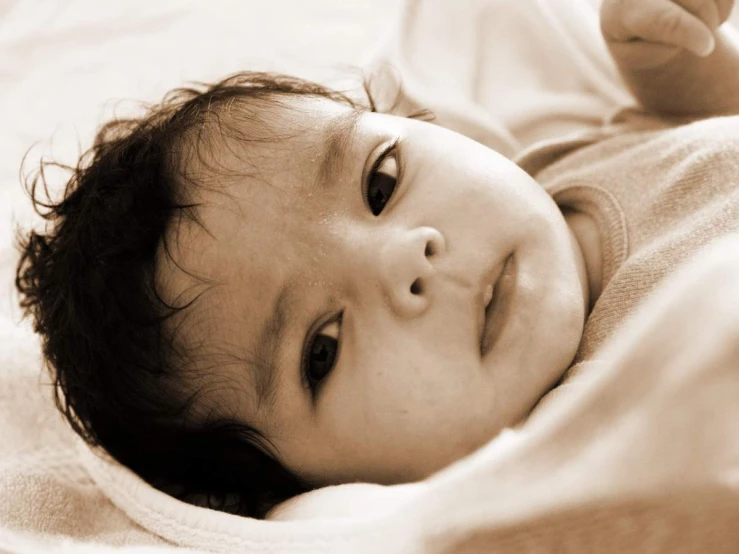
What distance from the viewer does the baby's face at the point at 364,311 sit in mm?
657

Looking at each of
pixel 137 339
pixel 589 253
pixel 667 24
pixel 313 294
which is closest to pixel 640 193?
pixel 589 253

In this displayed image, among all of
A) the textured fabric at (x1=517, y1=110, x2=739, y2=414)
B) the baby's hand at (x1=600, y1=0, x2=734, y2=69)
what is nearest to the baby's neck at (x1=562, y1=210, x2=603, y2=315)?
the textured fabric at (x1=517, y1=110, x2=739, y2=414)

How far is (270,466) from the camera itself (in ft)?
2.37

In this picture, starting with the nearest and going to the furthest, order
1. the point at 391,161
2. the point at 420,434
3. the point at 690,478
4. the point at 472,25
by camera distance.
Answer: the point at 690,478, the point at 420,434, the point at 391,161, the point at 472,25

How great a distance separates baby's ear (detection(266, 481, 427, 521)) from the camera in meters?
0.54

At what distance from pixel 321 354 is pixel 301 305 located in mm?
57

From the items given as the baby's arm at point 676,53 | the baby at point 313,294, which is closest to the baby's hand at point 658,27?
the baby's arm at point 676,53

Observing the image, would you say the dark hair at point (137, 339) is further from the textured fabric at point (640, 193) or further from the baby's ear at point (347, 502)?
the textured fabric at point (640, 193)

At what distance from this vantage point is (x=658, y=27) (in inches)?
33.2

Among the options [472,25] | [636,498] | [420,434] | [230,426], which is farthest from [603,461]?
[472,25]

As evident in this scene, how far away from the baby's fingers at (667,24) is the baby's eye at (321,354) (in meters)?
0.53

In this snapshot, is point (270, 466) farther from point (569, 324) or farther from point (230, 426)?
point (569, 324)

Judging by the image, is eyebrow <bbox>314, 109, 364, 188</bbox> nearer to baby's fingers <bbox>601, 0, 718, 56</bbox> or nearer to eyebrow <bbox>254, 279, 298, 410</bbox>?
eyebrow <bbox>254, 279, 298, 410</bbox>

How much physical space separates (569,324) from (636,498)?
15.5 inches
